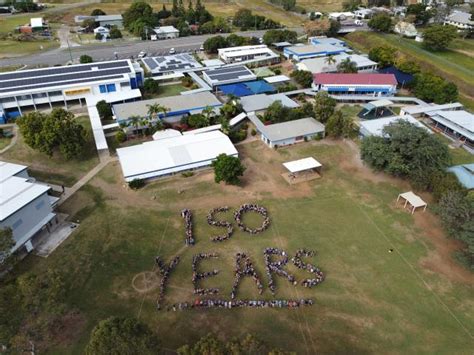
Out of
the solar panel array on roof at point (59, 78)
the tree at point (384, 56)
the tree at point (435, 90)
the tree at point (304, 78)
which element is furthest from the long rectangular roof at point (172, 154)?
the tree at point (384, 56)

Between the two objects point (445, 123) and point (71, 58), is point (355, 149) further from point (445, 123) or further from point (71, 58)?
point (71, 58)

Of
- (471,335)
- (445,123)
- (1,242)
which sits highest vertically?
(1,242)

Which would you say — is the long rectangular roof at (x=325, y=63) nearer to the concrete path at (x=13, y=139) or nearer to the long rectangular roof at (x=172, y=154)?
the long rectangular roof at (x=172, y=154)

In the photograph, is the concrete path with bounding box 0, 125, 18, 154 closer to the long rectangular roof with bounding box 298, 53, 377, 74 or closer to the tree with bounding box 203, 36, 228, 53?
the tree with bounding box 203, 36, 228, 53

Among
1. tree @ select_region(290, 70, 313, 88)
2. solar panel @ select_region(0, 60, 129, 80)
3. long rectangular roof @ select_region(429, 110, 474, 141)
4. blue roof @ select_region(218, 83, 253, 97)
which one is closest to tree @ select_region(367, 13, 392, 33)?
tree @ select_region(290, 70, 313, 88)

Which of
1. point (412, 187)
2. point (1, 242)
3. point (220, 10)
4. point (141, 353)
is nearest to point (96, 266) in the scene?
point (1, 242)
